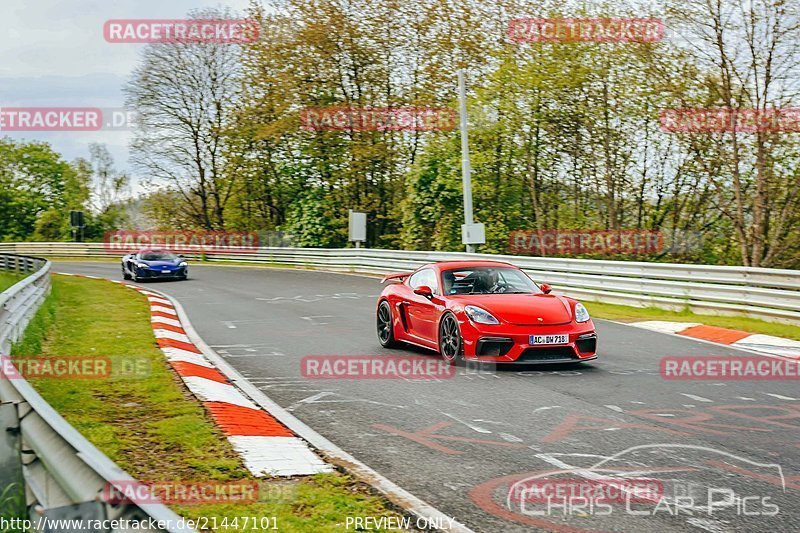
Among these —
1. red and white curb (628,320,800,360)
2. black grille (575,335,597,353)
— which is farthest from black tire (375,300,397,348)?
red and white curb (628,320,800,360)

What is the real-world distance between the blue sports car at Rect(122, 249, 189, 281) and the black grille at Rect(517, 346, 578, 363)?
2248 cm

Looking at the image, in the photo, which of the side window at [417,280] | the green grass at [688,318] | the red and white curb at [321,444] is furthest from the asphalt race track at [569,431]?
the green grass at [688,318]

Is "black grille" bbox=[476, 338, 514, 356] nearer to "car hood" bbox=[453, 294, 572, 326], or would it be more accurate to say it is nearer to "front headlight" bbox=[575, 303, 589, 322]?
"car hood" bbox=[453, 294, 572, 326]

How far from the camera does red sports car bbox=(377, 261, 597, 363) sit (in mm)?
10281

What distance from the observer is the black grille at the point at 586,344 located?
1046 centimetres

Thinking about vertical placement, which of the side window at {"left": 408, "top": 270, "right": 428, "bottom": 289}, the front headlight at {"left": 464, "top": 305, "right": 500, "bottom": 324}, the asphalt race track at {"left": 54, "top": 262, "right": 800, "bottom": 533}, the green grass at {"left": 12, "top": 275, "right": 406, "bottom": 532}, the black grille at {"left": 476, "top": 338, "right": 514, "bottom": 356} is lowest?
the asphalt race track at {"left": 54, "top": 262, "right": 800, "bottom": 533}

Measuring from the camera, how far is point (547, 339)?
33.7ft

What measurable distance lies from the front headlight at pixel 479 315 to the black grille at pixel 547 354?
19.6 inches

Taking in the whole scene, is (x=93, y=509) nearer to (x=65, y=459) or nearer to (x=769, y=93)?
(x=65, y=459)

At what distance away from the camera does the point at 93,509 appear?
2.73 metres

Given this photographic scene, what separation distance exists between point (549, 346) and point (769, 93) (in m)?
14.3

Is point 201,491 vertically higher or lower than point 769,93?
lower

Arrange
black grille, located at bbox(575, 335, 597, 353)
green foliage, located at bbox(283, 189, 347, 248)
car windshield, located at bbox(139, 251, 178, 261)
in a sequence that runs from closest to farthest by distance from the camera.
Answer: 1. black grille, located at bbox(575, 335, 597, 353)
2. car windshield, located at bbox(139, 251, 178, 261)
3. green foliage, located at bbox(283, 189, 347, 248)

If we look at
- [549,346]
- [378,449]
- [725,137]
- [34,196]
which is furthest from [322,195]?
[34,196]
